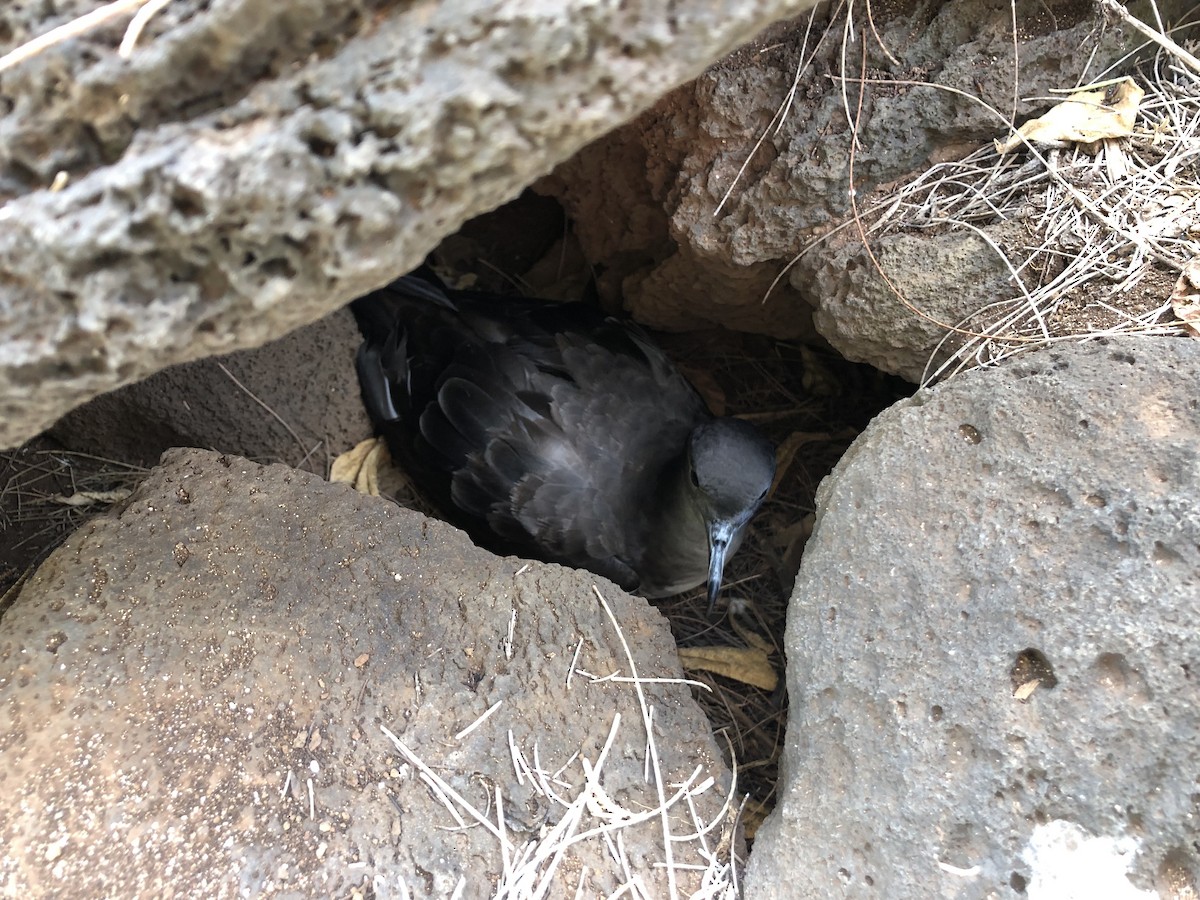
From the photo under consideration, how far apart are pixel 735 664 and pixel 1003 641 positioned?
1362 mm

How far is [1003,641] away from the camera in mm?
1700

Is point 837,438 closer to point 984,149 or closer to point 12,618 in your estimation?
point 984,149

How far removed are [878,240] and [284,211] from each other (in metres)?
1.74

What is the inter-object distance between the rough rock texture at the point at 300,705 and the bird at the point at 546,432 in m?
0.75

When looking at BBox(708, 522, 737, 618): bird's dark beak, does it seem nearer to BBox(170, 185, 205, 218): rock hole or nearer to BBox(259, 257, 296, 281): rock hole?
BBox(259, 257, 296, 281): rock hole

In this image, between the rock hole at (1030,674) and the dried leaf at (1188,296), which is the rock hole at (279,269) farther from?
the dried leaf at (1188,296)

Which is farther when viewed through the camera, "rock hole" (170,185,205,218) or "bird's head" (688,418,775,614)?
"bird's head" (688,418,775,614)

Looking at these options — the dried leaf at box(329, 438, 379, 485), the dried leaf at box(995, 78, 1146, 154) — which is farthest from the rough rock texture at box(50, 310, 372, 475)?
the dried leaf at box(995, 78, 1146, 154)

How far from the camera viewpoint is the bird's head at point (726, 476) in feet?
8.68

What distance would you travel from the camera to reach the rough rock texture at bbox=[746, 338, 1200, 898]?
5.18 ft

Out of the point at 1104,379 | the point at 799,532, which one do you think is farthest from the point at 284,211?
the point at 799,532

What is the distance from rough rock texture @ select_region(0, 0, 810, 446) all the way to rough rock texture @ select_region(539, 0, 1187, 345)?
1196 millimetres

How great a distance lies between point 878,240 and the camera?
7.56ft

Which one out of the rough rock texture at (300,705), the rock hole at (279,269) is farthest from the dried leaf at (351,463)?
the rock hole at (279,269)
